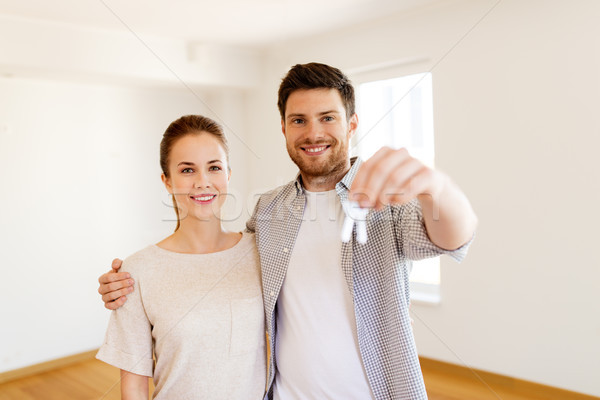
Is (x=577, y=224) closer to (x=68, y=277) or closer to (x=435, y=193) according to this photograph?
(x=435, y=193)

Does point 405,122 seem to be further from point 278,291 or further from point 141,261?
point 141,261

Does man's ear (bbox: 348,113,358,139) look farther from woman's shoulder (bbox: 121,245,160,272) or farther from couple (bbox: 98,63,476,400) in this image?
woman's shoulder (bbox: 121,245,160,272)

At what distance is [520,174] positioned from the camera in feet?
10.5

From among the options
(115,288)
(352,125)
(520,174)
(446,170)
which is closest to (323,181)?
(352,125)

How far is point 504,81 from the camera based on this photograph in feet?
10.6

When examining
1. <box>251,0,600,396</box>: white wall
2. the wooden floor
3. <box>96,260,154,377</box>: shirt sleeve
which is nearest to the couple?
<box>96,260,154,377</box>: shirt sleeve

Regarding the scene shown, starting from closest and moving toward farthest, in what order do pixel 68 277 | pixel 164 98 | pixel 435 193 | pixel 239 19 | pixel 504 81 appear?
pixel 435 193
pixel 504 81
pixel 239 19
pixel 68 277
pixel 164 98

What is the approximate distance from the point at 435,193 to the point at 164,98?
167 inches

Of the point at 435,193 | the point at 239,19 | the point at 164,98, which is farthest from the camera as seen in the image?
the point at 164,98

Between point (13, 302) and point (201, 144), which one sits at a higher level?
point (201, 144)

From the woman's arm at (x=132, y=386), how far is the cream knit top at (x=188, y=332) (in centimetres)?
3

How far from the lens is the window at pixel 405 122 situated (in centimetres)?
388

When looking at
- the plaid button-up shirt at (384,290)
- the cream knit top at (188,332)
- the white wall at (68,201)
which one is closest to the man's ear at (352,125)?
the plaid button-up shirt at (384,290)

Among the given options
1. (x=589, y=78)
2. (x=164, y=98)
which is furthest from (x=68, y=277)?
(x=589, y=78)
